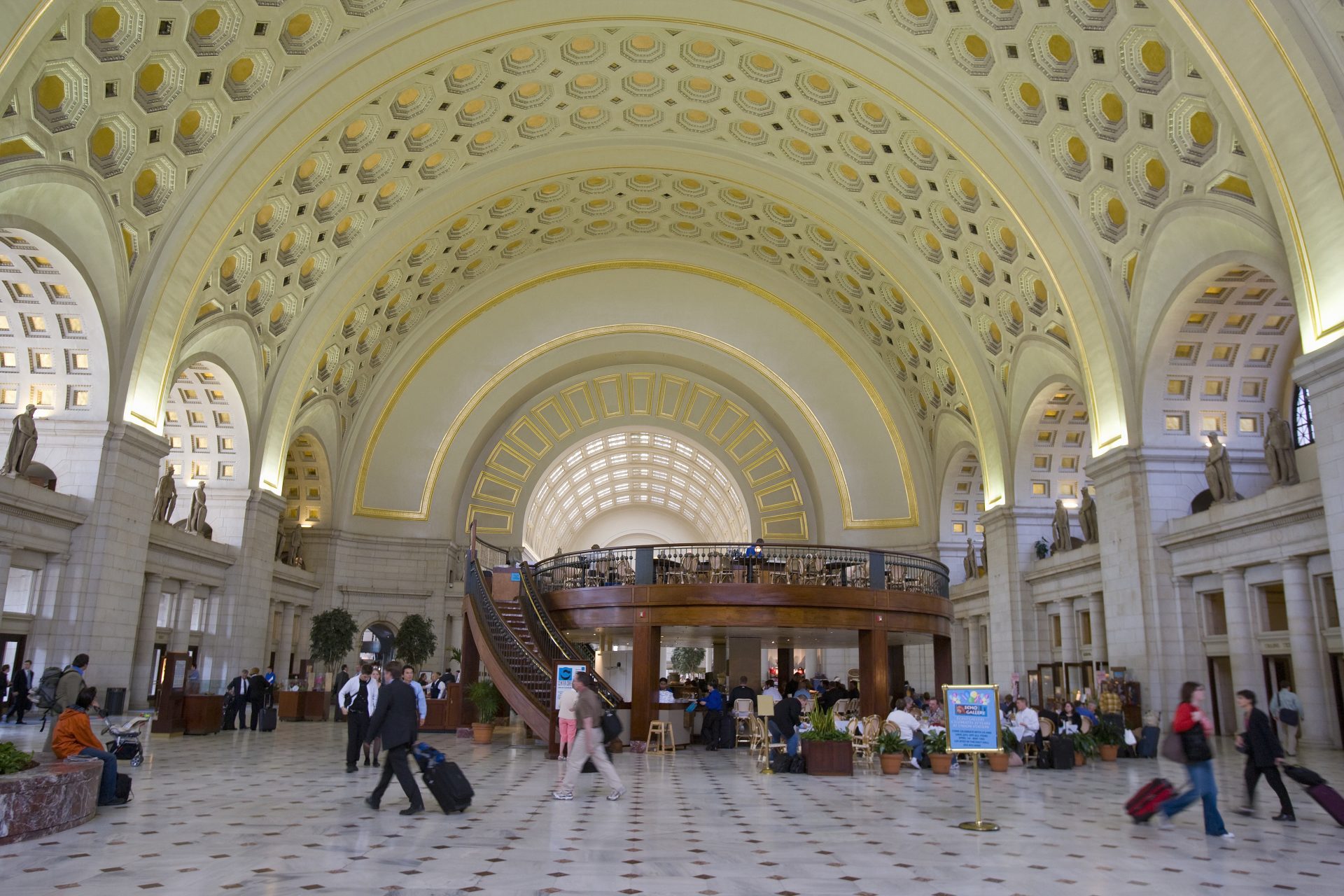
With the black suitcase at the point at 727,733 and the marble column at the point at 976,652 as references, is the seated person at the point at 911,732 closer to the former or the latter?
the black suitcase at the point at 727,733

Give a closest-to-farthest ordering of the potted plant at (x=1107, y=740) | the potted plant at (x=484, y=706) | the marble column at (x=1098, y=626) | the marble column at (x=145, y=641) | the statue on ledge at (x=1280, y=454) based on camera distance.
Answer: the potted plant at (x=1107, y=740), the statue on ledge at (x=1280, y=454), the potted plant at (x=484, y=706), the marble column at (x=145, y=641), the marble column at (x=1098, y=626)

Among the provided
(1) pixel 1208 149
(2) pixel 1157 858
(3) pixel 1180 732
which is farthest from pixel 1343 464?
(2) pixel 1157 858

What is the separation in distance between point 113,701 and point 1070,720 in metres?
16.5

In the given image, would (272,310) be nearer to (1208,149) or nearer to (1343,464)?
(1208,149)

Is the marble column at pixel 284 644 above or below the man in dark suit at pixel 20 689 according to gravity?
above

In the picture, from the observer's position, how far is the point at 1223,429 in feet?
60.9

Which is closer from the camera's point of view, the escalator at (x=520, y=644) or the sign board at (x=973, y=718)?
the sign board at (x=973, y=718)

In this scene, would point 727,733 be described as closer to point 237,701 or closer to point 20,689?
point 237,701

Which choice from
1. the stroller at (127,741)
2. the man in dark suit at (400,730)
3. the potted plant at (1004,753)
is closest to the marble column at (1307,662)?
the potted plant at (1004,753)

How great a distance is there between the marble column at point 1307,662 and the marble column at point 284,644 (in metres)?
24.1

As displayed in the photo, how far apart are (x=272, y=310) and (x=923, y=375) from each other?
17727mm

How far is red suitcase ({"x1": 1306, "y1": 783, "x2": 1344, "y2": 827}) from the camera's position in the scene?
7.83 metres

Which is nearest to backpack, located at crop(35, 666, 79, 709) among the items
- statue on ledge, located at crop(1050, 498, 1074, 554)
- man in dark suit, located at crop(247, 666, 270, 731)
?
man in dark suit, located at crop(247, 666, 270, 731)

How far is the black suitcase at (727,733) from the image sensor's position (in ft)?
56.9
